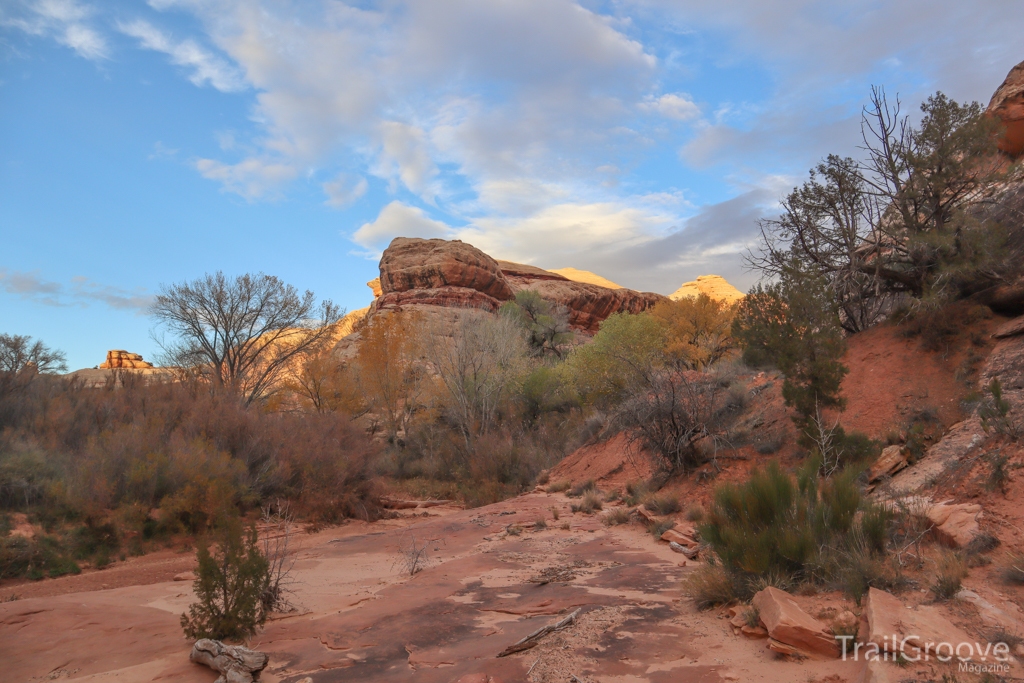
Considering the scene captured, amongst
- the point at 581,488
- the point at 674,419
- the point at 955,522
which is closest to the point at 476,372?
the point at 581,488

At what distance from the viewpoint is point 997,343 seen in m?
11.7

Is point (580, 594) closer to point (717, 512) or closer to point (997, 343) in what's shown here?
point (717, 512)

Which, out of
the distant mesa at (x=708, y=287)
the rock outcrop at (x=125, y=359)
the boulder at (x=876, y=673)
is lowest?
the boulder at (x=876, y=673)

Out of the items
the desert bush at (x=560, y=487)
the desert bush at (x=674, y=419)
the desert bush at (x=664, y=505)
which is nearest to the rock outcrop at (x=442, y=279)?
the desert bush at (x=560, y=487)

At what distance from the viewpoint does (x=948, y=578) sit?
4.61m

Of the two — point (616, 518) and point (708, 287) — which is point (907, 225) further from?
point (708, 287)

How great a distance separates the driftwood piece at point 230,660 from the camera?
4.36 meters

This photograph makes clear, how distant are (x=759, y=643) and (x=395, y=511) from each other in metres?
12.6

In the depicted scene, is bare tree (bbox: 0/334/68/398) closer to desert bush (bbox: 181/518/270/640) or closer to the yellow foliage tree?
desert bush (bbox: 181/518/270/640)

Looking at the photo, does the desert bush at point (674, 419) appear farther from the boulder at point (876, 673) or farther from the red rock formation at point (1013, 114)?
the red rock formation at point (1013, 114)

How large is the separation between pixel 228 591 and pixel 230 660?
1178 mm

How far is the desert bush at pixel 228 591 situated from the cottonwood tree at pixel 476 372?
55.5ft

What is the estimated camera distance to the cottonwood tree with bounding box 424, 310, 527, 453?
79.9ft

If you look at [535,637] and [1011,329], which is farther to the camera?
[1011,329]
